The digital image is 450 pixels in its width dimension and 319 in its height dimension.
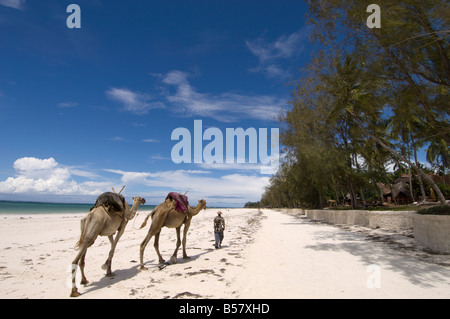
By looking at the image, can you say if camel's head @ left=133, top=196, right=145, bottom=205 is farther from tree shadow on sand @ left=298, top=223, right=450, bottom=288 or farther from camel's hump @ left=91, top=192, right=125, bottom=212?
tree shadow on sand @ left=298, top=223, right=450, bottom=288

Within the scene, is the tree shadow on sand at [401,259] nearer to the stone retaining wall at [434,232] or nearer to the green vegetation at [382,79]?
the stone retaining wall at [434,232]

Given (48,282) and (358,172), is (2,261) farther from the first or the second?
(358,172)

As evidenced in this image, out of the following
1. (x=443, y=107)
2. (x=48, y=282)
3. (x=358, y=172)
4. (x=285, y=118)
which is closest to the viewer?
(x=48, y=282)

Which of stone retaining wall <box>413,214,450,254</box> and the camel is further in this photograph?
stone retaining wall <box>413,214,450,254</box>

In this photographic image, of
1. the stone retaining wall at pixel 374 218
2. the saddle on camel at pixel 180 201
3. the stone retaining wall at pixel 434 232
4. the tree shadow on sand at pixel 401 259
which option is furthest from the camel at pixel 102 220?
the stone retaining wall at pixel 374 218

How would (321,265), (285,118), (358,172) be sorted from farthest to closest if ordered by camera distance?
1. (285,118)
2. (358,172)
3. (321,265)

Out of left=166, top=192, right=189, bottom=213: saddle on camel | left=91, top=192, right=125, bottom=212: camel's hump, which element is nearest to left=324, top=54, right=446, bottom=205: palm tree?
left=166, top=192, right=189, bottom=213: saddle on camel

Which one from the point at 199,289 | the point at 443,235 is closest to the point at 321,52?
the point at 443,235

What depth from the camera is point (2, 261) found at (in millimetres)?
9273

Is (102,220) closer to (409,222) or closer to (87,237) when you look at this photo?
(87,237)

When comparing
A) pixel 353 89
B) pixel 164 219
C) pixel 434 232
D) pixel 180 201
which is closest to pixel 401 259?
pixel 434 232

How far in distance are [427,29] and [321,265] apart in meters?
9.76

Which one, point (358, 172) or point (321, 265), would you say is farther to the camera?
point (358, 172)

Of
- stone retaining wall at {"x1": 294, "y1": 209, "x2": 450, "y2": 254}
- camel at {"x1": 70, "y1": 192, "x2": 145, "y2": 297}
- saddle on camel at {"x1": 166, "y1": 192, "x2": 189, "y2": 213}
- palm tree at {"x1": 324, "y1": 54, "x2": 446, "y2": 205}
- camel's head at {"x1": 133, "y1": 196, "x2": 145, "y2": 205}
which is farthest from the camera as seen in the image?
palm tree at {"x1": 324, "y1": 54, "x2": 446, "y2": 205}
